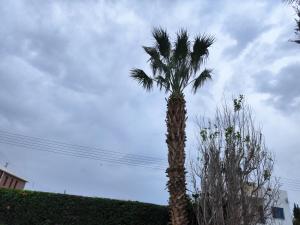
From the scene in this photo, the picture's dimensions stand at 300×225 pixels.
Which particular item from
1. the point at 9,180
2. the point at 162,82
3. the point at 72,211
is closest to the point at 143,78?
the point at 162,82

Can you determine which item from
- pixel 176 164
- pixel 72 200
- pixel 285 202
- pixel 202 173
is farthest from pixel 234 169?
pixel 285 202

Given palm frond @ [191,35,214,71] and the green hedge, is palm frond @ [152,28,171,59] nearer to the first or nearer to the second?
palm frond @ [191,35,214,71]

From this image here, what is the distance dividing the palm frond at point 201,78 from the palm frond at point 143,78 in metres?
1.94

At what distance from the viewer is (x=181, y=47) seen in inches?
564

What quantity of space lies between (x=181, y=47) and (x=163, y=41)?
2.86 feet

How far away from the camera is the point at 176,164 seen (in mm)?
12469

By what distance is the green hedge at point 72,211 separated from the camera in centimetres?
1462

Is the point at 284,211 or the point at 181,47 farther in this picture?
the point at 284,211

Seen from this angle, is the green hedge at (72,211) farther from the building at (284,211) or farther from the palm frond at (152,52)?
the building at (284,211)

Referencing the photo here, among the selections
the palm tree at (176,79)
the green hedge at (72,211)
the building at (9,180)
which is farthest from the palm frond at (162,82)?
the building at (9,180)

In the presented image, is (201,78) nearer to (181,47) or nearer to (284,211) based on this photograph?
(181,47)

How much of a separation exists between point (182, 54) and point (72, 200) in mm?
7976

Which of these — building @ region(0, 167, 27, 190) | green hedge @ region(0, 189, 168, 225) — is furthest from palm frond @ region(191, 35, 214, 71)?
building @ region(0, 167, 27, 190)

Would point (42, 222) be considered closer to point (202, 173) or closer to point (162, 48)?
point (202, 173)
